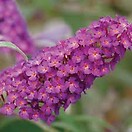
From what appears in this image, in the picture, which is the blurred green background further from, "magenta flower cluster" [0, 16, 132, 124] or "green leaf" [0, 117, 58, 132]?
"magenta flower cluster" [0, 16, 132, 124]

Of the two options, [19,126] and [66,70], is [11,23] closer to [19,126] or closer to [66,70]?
[19,126]

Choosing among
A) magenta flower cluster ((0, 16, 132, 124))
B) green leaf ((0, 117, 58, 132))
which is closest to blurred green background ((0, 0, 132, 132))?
green leaf ((0, 117, 58, 132))

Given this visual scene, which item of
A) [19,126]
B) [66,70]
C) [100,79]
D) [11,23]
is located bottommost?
[66,70]

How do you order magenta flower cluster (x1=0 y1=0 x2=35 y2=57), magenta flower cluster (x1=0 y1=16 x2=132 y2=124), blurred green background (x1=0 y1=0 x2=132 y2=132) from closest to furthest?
magenta flower cluster (x1=0 y1=16 x2=132 y2=124) < magenta flower cluster (x1=0 y1=0 x2=35 y2=57) < blurred green background (x1=0 y1=0 x2=132 y2=132)

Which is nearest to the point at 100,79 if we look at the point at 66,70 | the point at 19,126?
the point at 19,126

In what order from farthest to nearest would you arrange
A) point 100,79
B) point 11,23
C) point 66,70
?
point 100,79
point 11,23
point 66,70

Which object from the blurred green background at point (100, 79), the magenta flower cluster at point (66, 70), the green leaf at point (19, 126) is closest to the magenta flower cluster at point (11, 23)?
the green leaf at point (19, 126)

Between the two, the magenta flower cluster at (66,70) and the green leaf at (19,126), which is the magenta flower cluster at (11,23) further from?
the magenta flower cluster at (66,70)

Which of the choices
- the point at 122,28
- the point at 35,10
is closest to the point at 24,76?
the point at 122,28

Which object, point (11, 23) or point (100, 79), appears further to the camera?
point (100, 79)
